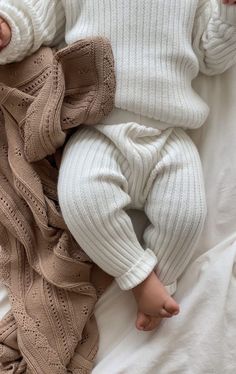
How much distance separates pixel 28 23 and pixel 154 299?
54 centimetres

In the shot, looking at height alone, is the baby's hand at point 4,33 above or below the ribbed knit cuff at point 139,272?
above

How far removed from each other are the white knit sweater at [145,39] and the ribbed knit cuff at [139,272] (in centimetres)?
26

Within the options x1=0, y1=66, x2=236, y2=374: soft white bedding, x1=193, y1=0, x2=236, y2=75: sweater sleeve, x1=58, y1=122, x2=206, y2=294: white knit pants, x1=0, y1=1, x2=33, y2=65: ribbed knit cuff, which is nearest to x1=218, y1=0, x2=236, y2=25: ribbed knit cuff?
x1=193, y1=0, x2=236, y2=75: sweater sleeve

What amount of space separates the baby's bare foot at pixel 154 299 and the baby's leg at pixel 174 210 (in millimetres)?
33

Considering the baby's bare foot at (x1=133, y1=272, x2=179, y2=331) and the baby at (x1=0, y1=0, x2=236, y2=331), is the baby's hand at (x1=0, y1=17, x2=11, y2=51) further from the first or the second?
the baby's bare foot at (x1=133, y1=272, x2=179, y2=331)

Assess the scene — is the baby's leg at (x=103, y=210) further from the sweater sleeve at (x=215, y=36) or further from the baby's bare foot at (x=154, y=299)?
the sweater sleeve at (x=215, y=36)

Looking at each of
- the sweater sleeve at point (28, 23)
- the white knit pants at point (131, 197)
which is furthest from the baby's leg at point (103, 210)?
the sweater sleeve at point (28, 23)

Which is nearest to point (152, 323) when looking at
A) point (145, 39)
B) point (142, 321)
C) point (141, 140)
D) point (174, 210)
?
point (142, 321)

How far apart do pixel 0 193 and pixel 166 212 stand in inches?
12.8

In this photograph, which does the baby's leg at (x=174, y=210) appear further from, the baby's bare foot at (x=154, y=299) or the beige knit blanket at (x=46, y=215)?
the beige knit blanket at (x=46, y=215)

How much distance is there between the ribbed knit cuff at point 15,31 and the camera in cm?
97

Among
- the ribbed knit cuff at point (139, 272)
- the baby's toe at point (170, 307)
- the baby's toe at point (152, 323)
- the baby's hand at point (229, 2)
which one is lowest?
the baby's toe at point (152, 323)

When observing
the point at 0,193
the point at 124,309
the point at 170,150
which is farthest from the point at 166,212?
the point at 0,193

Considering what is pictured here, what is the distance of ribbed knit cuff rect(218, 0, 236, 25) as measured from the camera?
3.16 feet
